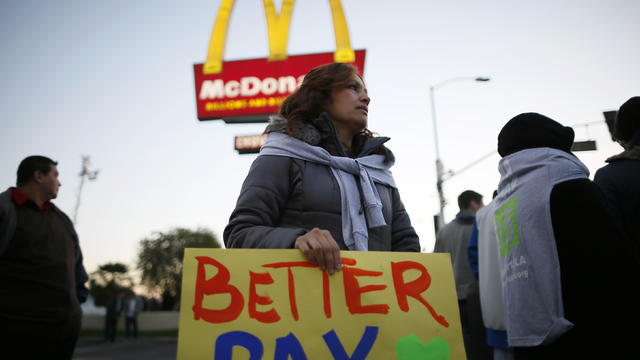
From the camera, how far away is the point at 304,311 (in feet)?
4.28

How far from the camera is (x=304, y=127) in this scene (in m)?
1.85

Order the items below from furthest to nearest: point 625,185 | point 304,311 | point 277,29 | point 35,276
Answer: point 277,29 < point 35,276 < point 625,185 < point 304,311

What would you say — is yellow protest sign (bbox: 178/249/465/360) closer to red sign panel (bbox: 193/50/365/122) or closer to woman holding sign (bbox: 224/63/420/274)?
woman holding sign (bbox: 224/63/420/274)

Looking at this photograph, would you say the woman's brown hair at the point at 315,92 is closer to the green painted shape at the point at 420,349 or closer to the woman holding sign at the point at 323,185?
the woman holding sign at the point at 323,185

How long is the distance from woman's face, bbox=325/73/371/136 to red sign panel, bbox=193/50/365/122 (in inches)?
577

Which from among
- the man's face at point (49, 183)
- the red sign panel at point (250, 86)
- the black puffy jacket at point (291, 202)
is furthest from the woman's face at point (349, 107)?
the red sign panel at point (250, 86)

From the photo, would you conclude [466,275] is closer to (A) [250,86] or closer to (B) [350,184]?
(B) [350,184]

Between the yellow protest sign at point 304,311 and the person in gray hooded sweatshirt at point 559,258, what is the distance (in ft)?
2.52

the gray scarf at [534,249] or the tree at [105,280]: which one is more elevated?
the gray scarf at [534,249]

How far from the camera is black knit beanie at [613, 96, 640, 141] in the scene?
2.54 m

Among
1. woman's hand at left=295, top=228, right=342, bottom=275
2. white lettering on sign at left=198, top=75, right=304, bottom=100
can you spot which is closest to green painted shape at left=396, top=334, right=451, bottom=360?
woman's hand at left=295, top=228, right=342, bottom=275

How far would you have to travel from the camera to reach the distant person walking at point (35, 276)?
8.68 feet

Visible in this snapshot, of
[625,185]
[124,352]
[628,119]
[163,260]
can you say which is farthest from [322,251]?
[163,260]

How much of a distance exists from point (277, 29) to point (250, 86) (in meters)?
3.97
